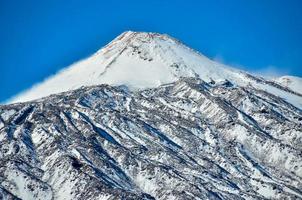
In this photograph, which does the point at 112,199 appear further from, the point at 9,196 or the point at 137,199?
the point at 9,196

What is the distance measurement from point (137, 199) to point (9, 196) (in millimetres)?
26117

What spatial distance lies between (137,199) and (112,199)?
5.11 metres

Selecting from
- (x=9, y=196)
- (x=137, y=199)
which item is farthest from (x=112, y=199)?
(x=9, y=196)

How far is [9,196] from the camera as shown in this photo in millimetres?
198250

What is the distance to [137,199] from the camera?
647 feet

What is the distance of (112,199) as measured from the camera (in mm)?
197625

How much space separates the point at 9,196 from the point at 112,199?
2102 cm
